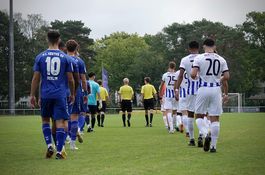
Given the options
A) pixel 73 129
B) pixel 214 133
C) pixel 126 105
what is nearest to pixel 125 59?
pixel 126 105

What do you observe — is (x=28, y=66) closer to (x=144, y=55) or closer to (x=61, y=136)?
(x=144, y=55)

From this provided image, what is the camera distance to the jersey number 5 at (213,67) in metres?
11.7

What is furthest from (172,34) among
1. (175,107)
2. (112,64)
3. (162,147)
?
(162,147)

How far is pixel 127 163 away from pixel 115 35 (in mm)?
99748

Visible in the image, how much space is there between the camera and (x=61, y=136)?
34.7 ft

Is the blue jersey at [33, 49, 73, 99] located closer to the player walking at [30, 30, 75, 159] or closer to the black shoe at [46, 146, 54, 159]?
the player walking at [30, 30, 75, 159]

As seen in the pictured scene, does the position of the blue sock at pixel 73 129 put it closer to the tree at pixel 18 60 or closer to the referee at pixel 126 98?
the referee at pixel 126 98

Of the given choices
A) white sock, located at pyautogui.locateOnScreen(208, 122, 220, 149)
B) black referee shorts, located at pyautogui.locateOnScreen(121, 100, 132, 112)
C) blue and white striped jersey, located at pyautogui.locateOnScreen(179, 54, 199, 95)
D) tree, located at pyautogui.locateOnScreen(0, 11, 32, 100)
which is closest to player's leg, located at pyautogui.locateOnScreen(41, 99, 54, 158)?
white sock, located at pyautogui.locateOnScreen(208, 122, 220, 149)

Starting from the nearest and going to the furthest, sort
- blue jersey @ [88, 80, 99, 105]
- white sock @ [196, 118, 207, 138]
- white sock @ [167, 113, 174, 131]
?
1. white sock @ [196, 118, 207, 138]
2. white sock @ [167, 113, 174, 131]
3. blue jersey @ [88, 80, 99, 105]

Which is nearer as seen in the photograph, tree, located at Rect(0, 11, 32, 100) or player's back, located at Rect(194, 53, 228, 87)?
player's back, located at Rect(194, 53, 228, 87)

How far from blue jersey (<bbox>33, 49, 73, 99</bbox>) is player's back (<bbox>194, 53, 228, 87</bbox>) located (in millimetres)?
2982

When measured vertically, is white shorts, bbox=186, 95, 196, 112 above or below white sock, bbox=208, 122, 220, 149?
above

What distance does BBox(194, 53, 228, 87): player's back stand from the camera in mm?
11719

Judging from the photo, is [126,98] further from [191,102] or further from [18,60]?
[18,60]
